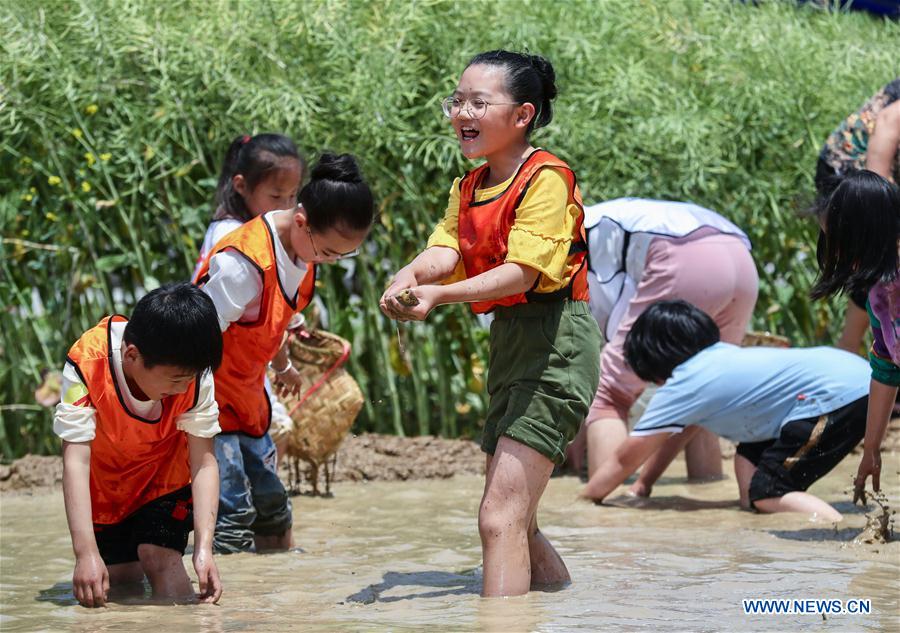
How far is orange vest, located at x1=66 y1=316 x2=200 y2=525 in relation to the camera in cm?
340

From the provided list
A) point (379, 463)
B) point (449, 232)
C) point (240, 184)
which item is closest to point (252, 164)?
point (240, 184)

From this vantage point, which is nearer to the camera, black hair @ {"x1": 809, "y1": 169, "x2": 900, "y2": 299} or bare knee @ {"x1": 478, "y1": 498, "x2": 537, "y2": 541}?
bare knee @ {"x1": 478, "y1": 498, "x2": 537, "y2": 541}

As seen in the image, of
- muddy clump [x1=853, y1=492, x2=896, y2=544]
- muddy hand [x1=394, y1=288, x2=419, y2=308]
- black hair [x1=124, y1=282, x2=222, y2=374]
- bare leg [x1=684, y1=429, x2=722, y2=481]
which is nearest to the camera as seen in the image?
muddy hand [x1=394, y1=288, x2=419, y2=308]

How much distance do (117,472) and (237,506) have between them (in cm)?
63

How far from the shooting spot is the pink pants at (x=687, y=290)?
5.29 m

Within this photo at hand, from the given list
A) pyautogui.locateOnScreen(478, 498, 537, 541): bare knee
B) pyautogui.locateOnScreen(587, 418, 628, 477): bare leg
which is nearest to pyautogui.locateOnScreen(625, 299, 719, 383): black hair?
pyautogui.locateOnScreen(587, 418, 628, 477): bare leg

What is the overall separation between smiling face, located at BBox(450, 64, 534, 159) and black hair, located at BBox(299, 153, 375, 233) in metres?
0.48

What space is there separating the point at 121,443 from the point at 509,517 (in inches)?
41.6

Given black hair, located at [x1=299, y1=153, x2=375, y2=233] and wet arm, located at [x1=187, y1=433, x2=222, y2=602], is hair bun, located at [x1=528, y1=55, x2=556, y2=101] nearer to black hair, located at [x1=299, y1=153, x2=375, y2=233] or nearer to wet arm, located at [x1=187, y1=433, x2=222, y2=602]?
black hair, located at [x1=299, y1=153, x2=375, y2=233]

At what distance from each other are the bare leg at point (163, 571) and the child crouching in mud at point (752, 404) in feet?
6.20

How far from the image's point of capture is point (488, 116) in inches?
134

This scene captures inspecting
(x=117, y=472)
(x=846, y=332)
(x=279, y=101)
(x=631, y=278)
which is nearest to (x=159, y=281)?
(x=279, y=101)

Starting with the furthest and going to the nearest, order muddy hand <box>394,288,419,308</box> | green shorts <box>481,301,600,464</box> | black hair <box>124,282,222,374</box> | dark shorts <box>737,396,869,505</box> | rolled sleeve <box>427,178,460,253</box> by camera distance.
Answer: dark shorts <box>737,396,869,505</box> < rolled sleeve <box>427,178,460,253</box> < green shorts <box>481,301,600,464</box> < black hair <box>124,282,222,374</box> < muddy hand <box>394,288,419,308</box>

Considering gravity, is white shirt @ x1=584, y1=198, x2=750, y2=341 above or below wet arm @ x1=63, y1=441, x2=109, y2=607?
above
